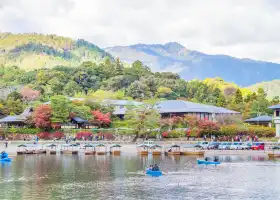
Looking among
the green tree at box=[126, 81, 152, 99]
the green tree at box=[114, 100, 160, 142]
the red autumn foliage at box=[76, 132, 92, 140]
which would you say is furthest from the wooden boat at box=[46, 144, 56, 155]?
the green tree at box=[126, 81, 152, 99]

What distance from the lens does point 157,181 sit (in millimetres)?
43938

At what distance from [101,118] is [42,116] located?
11965 millimetres

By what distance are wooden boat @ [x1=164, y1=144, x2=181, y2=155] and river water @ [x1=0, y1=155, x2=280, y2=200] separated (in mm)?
5595

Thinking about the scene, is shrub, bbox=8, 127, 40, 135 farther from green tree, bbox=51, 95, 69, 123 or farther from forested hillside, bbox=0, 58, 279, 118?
forested hillside, bbox=0, 58, 279, 118

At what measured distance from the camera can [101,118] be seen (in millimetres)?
94688

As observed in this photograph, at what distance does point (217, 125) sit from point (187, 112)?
42.1ft

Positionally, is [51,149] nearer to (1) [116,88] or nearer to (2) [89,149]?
(2) [89,149]

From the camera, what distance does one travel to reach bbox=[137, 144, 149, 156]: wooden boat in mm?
69500

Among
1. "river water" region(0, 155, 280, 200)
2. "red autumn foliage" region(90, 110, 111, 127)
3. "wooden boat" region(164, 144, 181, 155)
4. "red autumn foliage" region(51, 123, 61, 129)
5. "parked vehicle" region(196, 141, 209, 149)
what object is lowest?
"river water" region(0, 155, 280, 200)

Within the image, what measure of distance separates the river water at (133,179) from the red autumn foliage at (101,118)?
3121 cm

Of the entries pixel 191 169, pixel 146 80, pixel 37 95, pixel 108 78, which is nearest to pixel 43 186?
pixel 191 169

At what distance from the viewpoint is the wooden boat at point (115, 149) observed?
7069cm

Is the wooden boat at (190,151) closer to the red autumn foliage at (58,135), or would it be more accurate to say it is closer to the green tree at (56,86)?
the red autumn foliage at (58,135)

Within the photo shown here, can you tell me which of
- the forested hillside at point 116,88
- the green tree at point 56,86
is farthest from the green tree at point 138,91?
the green tree at point 56,86
